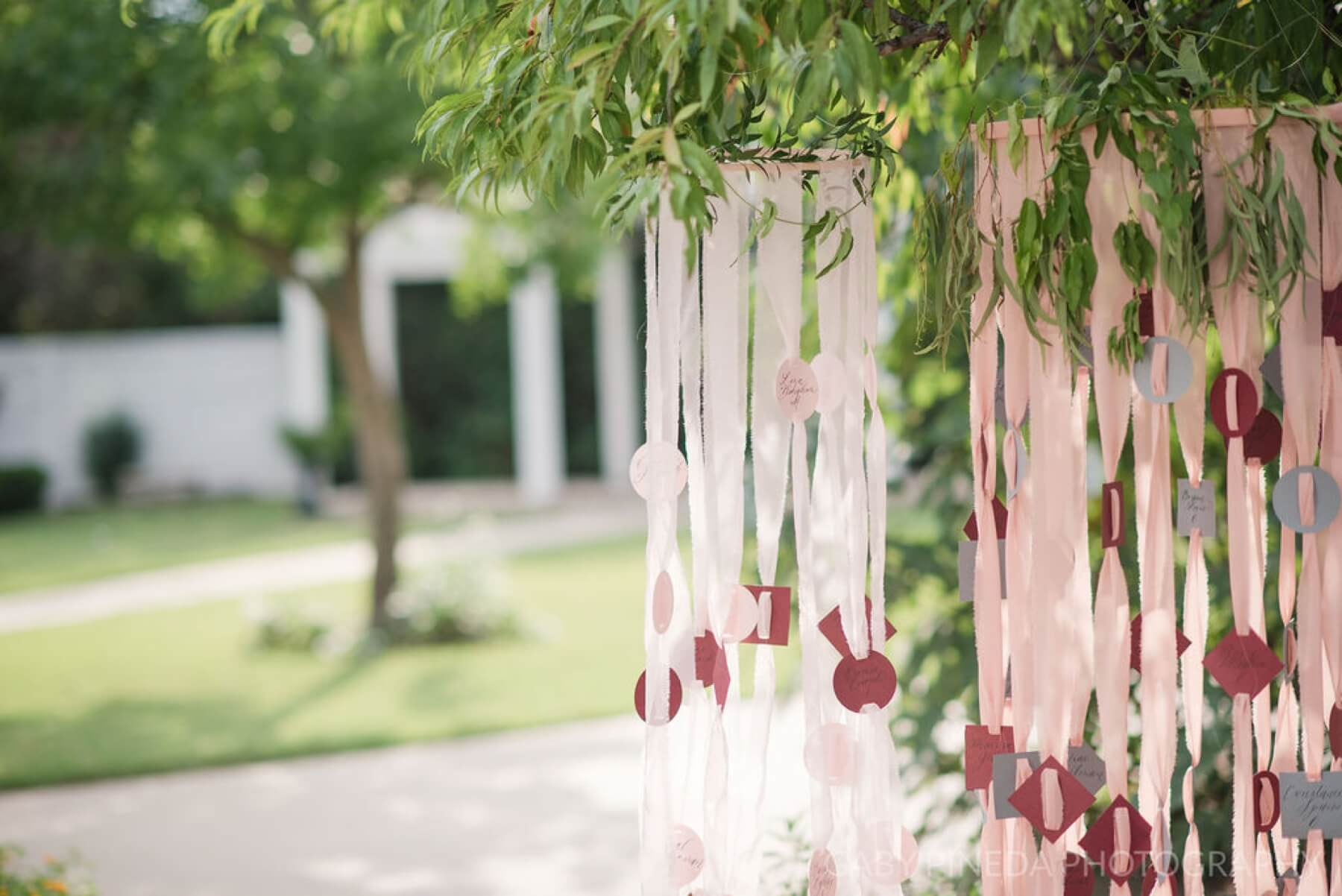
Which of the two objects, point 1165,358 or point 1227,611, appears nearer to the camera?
point 1165,358

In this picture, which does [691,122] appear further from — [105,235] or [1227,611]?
[105,235]

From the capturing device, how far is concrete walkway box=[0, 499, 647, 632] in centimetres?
815

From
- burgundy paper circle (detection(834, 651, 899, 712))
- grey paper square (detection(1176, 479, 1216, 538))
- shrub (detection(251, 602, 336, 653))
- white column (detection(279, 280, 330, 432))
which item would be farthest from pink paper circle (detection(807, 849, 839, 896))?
white column (detection(279, 280, 330, 432))

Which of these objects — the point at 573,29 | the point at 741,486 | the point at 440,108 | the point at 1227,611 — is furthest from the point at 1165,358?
the point at 1227,611

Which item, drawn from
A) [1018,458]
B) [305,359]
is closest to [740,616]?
[1018,458]

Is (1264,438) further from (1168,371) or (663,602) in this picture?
(663,602)

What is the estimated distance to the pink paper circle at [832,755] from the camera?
6.03 feet

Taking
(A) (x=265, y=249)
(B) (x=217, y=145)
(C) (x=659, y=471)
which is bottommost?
(C) (x=659, y=471)

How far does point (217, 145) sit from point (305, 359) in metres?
8.19

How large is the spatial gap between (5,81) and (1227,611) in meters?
4.37

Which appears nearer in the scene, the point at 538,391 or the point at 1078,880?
the point at 1078,880

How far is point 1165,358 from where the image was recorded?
1.71m

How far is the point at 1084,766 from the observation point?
5.90ft

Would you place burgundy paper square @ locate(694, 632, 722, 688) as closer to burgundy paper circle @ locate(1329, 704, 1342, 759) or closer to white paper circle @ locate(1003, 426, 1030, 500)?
white paper circle @ locate(1003, 426, 1030, 500)
